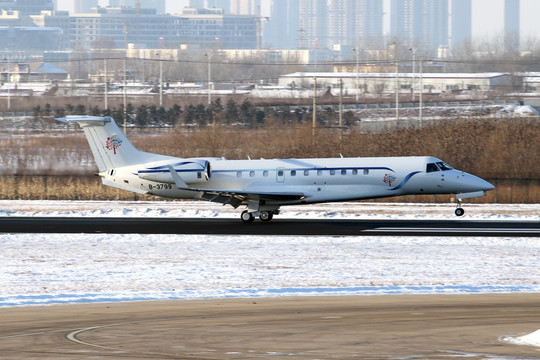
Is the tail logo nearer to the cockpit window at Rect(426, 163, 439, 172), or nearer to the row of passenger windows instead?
the row of passenger windows

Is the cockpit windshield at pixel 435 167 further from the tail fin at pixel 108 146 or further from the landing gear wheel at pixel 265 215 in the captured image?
the tail fin at pixel 108 146

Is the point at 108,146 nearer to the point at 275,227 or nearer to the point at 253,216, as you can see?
the point at 253,216

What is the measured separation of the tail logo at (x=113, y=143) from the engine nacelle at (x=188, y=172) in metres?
2.24

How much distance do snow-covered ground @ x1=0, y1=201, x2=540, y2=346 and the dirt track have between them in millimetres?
983

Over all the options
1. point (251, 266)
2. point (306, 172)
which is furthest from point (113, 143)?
point (251, 266)

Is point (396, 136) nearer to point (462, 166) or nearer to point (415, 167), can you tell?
point (462, 166)

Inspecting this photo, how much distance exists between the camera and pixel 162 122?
8075cm

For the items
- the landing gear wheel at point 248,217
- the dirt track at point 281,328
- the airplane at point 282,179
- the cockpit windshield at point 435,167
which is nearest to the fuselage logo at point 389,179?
the airplane at point 282,179

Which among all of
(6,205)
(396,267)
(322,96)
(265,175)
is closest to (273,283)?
(396,267)

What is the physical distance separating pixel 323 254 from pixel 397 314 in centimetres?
885

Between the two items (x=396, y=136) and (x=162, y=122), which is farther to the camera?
(x=162, y=122)

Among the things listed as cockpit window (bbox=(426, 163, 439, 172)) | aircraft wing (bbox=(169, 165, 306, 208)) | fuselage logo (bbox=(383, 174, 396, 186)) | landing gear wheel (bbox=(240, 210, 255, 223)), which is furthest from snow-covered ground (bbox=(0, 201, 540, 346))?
cockpit window (bbox=(426, 163, 439, 172))

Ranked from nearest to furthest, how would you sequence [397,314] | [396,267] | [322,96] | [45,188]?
[397,314]
[396,267]
[45,188]
[322,96]

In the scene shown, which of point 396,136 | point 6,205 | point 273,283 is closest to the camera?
point 273,283
